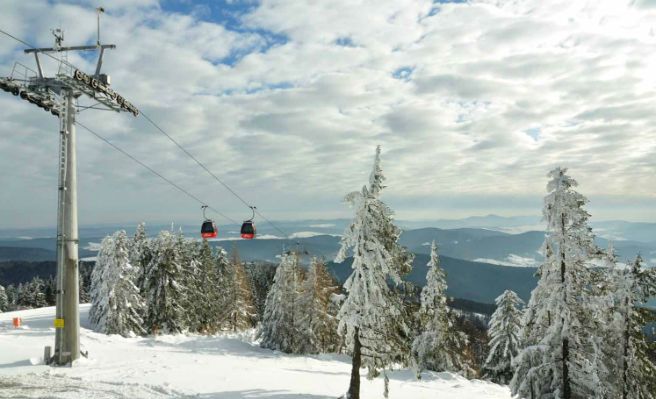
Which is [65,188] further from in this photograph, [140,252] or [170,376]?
[140,252]

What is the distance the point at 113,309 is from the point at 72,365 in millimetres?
20214

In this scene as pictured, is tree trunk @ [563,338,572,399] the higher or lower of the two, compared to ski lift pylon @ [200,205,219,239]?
lower

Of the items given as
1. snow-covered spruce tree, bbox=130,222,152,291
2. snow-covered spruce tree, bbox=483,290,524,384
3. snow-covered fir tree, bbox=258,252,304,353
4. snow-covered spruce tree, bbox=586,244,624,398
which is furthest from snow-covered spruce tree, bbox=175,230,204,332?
snow-covered spruce tree, bbox=586,244,624,398

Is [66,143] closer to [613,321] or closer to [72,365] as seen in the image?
[72,365]

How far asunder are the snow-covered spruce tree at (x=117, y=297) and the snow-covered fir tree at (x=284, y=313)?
41.6 feet

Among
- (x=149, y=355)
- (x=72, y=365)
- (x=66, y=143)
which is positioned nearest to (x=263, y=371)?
(x=149, y=355)

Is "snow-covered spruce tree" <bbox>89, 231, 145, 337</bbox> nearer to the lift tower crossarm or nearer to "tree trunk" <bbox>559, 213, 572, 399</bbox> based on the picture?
the lift tower crossarm

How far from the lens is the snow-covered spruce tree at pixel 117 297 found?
128ft

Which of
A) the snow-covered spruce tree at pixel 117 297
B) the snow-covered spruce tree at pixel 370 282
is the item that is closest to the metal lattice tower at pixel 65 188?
the snow-covered spruce tree at pixel 370 282

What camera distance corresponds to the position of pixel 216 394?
19344 mm

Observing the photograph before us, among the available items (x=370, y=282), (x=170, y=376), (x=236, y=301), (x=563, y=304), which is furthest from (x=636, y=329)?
(x=236, y=301)

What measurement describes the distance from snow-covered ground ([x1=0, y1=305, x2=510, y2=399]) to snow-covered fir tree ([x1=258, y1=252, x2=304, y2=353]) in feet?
17.2

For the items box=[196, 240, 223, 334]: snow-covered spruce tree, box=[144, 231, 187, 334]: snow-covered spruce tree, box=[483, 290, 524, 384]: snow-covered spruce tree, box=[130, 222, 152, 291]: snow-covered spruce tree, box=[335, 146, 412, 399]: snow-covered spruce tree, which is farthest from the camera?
box=[196, 240, 223, 334]: snow-covered spruce tree

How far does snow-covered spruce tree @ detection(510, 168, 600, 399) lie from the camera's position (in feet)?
61.9
